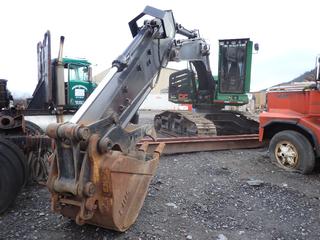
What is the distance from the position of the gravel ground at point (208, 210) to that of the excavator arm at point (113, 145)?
1.39 feet

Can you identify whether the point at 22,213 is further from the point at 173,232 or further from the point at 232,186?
the point at 232,186

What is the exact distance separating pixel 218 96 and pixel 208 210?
614 cm

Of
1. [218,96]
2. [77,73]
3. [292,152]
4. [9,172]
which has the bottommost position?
[292,152]

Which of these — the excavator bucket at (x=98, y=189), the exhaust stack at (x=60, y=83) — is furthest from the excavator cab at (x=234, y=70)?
the excavator bucket at (x=98, y=189)

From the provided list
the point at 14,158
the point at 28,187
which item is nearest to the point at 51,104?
the point at 28,187

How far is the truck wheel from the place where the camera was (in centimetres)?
591

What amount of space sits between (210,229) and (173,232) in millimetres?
417

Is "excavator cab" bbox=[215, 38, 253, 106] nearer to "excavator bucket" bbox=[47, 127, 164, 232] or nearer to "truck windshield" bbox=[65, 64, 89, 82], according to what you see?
"truck windshield" bbox=[65, 64, 89, 82]

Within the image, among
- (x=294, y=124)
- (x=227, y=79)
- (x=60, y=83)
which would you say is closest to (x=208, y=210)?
(x=294, y=124)

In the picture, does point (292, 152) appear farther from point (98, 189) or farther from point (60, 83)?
point (60, 83)

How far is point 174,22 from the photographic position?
476 cm

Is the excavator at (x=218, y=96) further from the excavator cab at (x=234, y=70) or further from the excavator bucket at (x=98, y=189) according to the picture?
the excavator bucket at (x=98, y=189)

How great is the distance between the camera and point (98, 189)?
10.2 feet

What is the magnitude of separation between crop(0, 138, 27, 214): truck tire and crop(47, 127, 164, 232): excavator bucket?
3.47 feet
